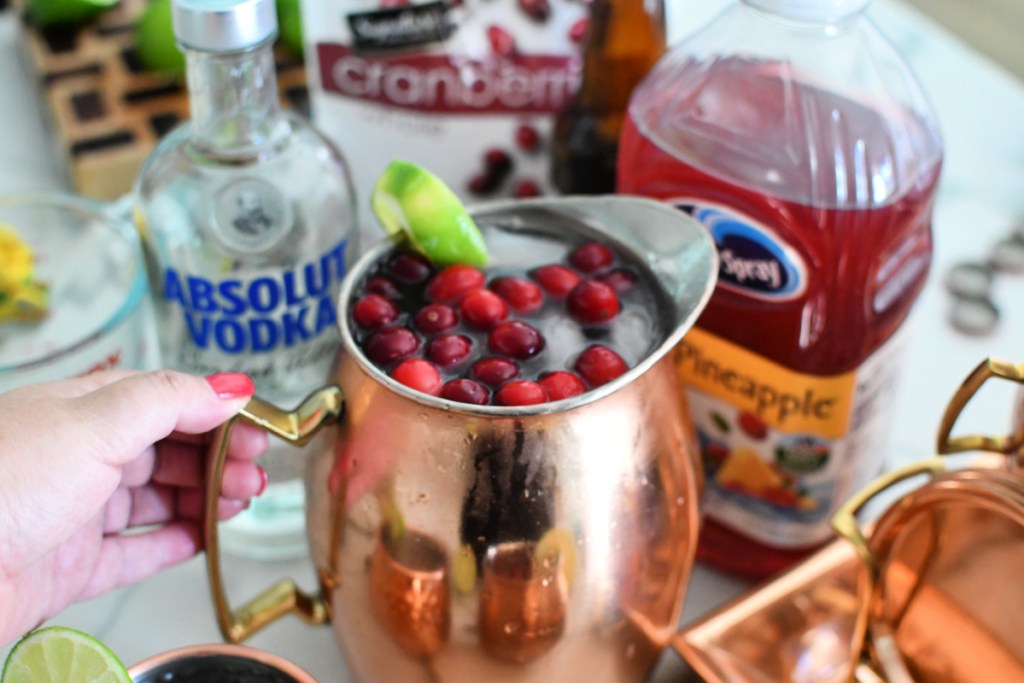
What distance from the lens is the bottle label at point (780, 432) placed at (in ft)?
1.76

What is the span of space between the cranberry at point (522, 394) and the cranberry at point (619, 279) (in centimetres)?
9

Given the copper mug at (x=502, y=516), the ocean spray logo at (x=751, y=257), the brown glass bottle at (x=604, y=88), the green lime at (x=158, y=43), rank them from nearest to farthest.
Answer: the copper mug at (x=502, y=516), the ocean spray logo at (x=751, y=257), the brown glass bottle at (x=604, y=88), the green lime at (x=158, y=43)

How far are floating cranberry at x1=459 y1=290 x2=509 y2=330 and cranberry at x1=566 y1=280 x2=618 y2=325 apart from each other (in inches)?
1.2

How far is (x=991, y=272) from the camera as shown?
0.78 metres

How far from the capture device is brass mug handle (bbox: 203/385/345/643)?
1.40 feet

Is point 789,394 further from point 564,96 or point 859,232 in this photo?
point 564,96

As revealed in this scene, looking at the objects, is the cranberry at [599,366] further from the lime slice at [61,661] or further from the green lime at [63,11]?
the green lime at [63,11]

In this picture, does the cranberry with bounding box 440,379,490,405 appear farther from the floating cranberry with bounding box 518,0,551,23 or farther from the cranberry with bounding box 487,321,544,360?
the floating cranberry with bounding box 518,0,551,23

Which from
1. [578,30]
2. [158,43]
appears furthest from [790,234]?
[158,43]

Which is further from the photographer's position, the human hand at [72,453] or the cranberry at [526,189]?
the cranberry at [526,189]

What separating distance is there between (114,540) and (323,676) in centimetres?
12

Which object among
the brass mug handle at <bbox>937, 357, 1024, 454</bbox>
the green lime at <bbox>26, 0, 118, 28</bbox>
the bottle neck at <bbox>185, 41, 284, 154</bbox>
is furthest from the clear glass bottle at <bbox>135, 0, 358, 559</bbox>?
the green lime at <bbox>26, 0, 118, 28</bbox>

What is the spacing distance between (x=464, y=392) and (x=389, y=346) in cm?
4

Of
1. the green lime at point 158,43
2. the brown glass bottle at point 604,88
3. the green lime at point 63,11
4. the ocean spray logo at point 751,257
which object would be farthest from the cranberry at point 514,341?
the green lime at point 63,11
